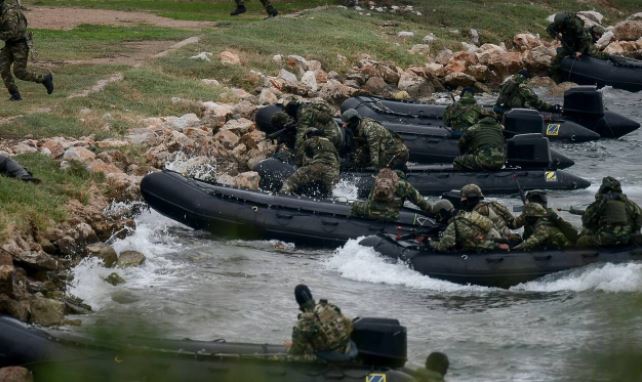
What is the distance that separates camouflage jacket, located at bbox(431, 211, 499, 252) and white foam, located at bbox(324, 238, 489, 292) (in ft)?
1.52

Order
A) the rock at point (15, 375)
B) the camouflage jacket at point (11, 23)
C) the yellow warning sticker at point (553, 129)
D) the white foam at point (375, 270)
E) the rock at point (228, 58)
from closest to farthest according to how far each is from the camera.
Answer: the rock at point (15, 375) → the white foam at point (375, 270) → the camouflage jacket at point (11, 23) → the yellow warning sticker at point (553, 129) → the rock at point (228, 58)

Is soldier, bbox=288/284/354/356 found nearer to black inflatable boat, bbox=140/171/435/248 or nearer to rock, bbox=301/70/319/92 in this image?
black inflatable boat, bbox=140/171/435/248

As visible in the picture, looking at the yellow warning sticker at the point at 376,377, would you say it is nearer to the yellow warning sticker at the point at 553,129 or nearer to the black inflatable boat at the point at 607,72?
the yellow warning sticker at the point at 553,129

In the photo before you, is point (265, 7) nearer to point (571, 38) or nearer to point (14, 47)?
point (571, 38)

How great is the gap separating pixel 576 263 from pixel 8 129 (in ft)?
30.8

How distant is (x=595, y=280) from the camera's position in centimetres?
1477

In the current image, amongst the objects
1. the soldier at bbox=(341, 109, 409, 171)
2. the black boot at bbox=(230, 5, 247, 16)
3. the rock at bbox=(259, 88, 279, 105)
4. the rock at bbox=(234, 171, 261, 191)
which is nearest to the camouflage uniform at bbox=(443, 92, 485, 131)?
the soldier at bbox=(341, 109, 409, 171)

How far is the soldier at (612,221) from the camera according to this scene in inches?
586

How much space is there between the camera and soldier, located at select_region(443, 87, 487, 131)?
74.3ft

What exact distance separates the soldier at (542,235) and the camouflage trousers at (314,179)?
466 cm

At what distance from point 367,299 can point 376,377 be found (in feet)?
16.5

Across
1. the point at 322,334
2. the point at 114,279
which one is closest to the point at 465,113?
the point at 114,279

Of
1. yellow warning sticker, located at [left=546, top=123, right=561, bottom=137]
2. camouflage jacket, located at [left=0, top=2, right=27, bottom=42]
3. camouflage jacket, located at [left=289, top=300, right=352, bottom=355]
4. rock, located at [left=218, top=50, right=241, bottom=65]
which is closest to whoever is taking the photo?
camouflage jacket, located at [left=289, top=300, right=352, bottom=355]

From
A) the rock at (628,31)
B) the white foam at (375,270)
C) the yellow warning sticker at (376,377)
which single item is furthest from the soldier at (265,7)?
the yellow warning sticker at (376,377)
